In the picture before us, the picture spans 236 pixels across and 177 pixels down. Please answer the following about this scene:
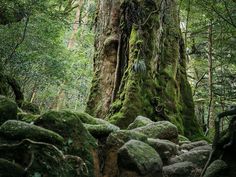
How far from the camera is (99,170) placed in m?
4.75

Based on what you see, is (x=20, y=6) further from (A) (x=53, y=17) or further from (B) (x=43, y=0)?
(A) (x=53, y=17)

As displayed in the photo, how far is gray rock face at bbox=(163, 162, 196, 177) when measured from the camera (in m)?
5.09

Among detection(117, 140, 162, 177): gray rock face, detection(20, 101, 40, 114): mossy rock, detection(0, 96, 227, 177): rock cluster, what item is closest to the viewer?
detection(0, 96, 227, 177): rock cluster

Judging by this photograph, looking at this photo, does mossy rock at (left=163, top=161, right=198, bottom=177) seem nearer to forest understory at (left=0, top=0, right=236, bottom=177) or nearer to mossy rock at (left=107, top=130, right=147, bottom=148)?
forest understory at (left=0, top=0, right=236, bottom=177)

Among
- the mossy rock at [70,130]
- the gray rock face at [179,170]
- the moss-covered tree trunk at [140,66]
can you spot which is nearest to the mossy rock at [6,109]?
the mossy rock at [70,130]

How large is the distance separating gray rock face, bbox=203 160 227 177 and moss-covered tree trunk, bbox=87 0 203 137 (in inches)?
177

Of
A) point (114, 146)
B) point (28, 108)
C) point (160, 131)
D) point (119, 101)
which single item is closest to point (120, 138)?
point (114, 146)

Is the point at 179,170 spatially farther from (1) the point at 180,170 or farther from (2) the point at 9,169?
(2) the point at 9,169

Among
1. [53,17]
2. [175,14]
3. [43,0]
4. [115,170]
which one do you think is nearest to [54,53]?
[53,17]

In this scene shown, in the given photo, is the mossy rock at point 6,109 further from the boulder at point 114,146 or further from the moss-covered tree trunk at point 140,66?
the moss-covered tree trunk at point 140,66

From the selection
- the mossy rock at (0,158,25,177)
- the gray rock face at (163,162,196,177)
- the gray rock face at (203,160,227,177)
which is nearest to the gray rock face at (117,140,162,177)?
the gray rock face at (163,162,196,177)

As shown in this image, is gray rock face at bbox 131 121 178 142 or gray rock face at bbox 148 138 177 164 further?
gray rock face at bbox 131 121 178 142

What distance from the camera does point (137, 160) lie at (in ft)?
15.2

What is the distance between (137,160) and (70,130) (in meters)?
0.95
